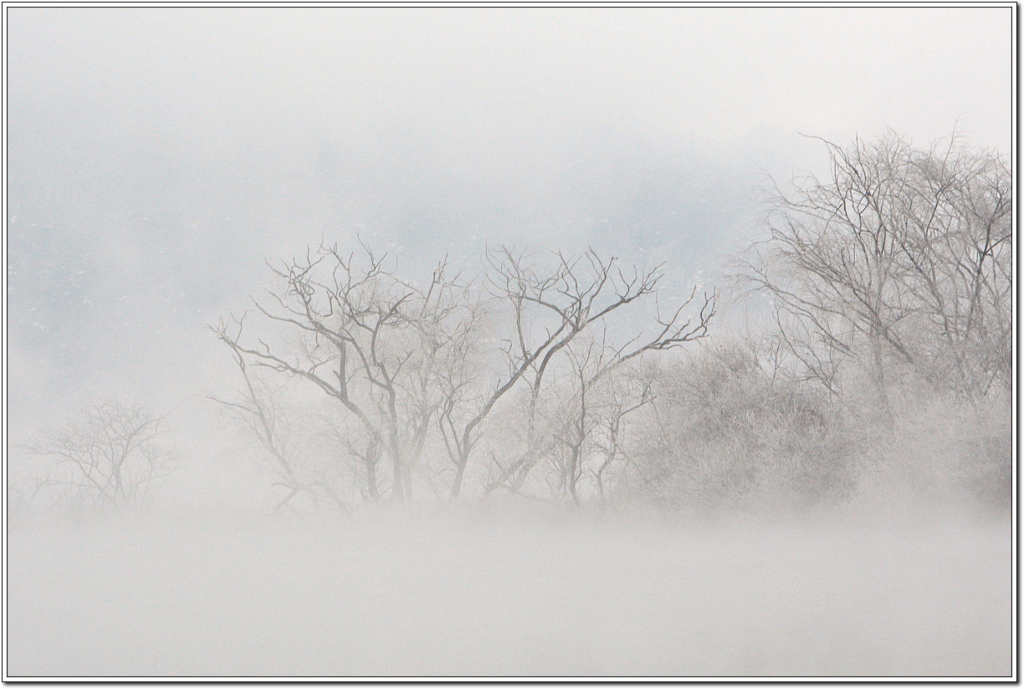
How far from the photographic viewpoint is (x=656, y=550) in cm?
332

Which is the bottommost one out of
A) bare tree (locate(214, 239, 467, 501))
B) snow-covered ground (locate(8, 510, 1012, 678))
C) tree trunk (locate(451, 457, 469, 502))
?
snow-covered ground (locate(8, 510, 1012, 678))

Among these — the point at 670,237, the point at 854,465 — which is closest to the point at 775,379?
the point at 854,465

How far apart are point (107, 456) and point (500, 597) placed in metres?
1.82

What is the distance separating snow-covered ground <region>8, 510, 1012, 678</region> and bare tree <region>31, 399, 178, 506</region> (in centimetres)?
15

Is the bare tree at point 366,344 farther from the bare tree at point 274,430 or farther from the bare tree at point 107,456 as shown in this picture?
the bare tree at point 107,456

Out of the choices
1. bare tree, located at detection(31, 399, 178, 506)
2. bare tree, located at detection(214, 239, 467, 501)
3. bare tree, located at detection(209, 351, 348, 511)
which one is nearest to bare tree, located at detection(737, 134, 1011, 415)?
bare tree, located at detection(214, 239, 467, 501)

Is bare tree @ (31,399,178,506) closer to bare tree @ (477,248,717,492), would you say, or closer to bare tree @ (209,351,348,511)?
bare tree @ (209,351,348,511)

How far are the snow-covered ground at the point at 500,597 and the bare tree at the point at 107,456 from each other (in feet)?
0.48

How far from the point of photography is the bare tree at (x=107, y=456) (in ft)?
11.0

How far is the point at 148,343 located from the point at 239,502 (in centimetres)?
81

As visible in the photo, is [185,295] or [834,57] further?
[834,57]

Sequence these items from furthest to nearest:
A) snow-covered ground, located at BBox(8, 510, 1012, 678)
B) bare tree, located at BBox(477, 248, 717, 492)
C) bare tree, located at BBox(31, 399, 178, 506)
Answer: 1. bare tree, located at BBox(477, 248, 717, 492)
2. bare tree, located at BBox(31, 399, 178, 506)
3. snow-covered ground, located at BBox(8, 510, 1012, 678)

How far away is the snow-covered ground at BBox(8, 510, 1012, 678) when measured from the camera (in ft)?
10.2

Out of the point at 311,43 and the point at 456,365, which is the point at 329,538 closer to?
the point at 456,365
